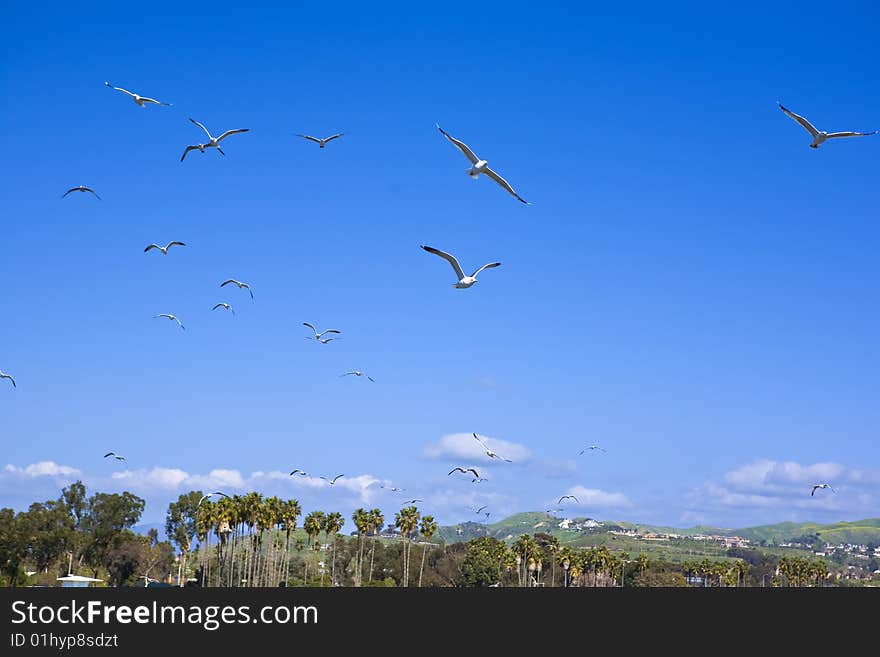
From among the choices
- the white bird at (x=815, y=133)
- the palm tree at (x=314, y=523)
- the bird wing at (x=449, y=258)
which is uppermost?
the white bird at (x=815, y=133)

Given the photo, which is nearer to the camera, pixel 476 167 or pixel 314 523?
pixel 476 167

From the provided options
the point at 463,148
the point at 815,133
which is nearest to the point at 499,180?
the point at 463,148

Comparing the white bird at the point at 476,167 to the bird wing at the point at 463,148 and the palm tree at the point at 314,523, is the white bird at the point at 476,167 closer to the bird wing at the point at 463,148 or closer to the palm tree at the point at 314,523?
the bird wing at the point at 463,148

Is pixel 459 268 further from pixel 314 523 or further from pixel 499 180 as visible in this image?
pixel 314 523

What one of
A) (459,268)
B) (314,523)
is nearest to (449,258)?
(459,268)

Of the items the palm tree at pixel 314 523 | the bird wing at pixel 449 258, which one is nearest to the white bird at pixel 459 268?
the bird wing at pixel 449 258

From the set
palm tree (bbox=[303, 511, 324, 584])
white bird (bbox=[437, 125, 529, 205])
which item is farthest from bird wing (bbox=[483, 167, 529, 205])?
palm tree (bbox=[303, 511, 324, 584])

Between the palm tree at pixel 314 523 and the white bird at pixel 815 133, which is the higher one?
the white bird at pixel 815 133

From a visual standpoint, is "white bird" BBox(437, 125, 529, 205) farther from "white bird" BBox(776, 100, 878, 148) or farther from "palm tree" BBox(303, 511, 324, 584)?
"palm tree" BBox(303, 511, 324, 584)

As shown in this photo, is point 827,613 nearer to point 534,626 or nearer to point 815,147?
point 534,626

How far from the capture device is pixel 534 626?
81.6 meters

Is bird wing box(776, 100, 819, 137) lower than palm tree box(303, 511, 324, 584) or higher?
higher

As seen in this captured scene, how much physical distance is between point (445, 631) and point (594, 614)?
19.5m

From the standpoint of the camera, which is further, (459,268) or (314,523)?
(314,523)
